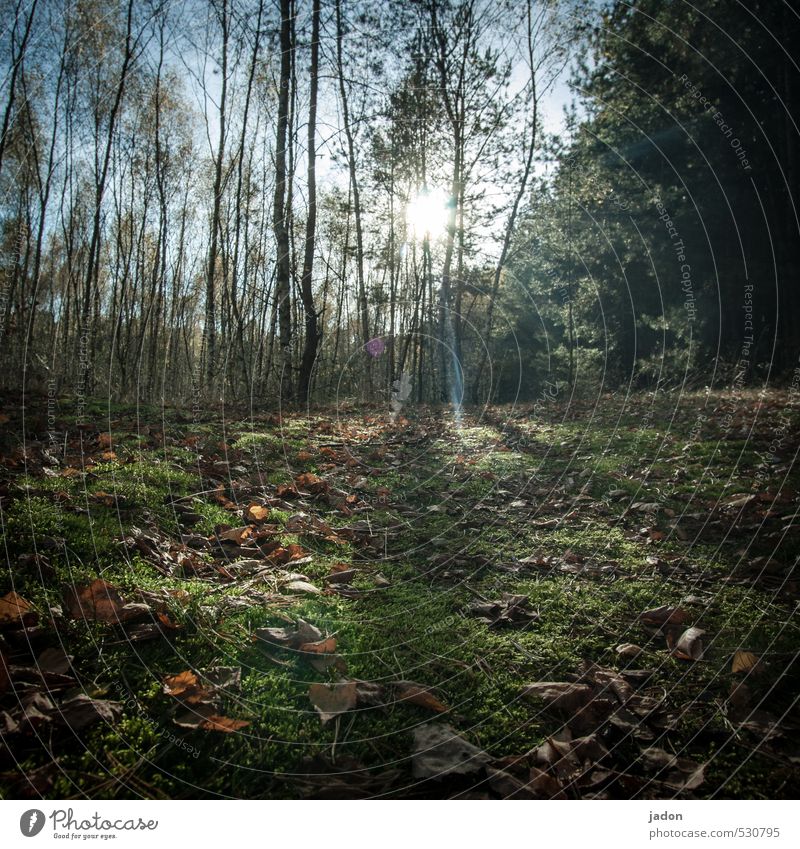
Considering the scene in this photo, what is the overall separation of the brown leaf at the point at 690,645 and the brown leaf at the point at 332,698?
1.49 metres

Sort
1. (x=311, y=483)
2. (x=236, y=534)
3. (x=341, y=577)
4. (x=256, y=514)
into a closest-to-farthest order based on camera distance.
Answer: (x=341, y=577), (x=236, y=534), (x=256, y=514), (x=311, y=483)

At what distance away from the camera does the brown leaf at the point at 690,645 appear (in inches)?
83.7

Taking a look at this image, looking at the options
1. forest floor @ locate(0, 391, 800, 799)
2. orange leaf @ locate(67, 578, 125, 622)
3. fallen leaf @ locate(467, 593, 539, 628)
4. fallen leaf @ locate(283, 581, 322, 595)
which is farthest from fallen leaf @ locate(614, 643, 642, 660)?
orange leaf @ locate(67, 578, 125, 622)

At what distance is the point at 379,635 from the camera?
223 centimetres

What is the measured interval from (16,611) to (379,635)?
1470mm

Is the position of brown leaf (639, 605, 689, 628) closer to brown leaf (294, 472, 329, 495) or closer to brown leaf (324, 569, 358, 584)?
brown leaf (324, 569, 358, 584)

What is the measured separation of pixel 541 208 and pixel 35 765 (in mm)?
16094

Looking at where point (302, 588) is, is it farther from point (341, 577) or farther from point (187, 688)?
point (187, 688)

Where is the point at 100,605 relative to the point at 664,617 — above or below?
above

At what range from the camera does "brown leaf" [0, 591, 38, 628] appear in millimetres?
1768

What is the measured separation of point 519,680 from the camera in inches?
76.6

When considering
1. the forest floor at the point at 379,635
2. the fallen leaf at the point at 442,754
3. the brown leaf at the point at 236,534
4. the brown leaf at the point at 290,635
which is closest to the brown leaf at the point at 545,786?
the forest floor at the point at 379,635

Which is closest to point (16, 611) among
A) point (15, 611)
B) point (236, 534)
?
point (15, 611)

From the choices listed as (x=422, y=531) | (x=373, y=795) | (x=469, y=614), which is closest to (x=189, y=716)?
(x=373, y=795)
